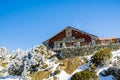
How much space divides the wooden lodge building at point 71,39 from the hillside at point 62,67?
710cm

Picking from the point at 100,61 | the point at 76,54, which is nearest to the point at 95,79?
the point at 100,61

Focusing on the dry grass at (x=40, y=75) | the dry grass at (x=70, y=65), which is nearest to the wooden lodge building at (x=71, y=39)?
the dry grass at (x=70, y=65)

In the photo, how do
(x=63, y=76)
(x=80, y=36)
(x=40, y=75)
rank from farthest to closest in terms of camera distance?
(x=80, y=36)
(x=40, y=75)
(x=63, y=76)

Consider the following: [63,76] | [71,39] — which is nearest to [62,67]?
[63,76]

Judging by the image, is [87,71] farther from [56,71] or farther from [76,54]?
[76,54]

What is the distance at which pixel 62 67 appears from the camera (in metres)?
62.8

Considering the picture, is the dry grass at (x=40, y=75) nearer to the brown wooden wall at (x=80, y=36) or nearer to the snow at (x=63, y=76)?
the snow at (x=63, y=76)

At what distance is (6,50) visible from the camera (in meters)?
89.8

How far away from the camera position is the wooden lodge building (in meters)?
75.3

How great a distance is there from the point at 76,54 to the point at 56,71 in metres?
11.3

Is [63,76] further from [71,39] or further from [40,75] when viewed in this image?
[71,39]

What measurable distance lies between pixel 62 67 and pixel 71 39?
16736mm

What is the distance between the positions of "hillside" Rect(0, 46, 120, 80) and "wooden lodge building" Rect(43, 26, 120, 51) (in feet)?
23.3

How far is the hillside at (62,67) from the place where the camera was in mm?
54156
